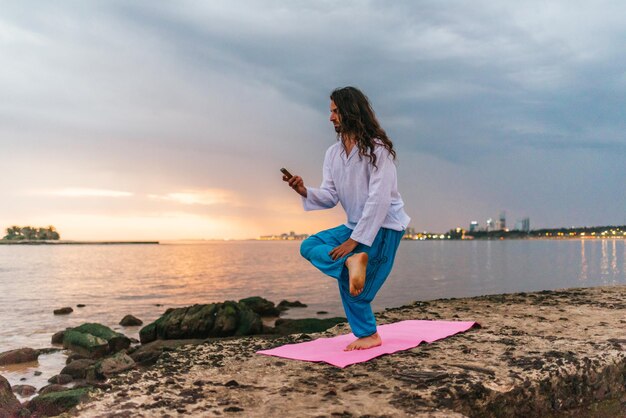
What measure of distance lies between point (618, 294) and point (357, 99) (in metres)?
7.16

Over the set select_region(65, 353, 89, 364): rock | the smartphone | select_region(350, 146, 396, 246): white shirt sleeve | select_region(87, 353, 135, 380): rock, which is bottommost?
select_region(65, 353, 89, 364): rock

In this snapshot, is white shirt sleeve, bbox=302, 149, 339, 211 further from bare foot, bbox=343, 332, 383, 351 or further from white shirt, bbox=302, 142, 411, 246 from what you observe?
bare foot, bbox=343, 332, 383, 351

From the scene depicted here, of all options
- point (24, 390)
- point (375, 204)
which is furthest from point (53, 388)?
point (375, 204)

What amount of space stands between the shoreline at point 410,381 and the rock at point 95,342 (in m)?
9.51

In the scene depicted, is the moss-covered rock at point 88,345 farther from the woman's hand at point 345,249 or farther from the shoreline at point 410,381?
the woman's hand at point 345,249

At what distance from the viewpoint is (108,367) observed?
35.7 ft

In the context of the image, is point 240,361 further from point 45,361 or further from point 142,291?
point 142,291

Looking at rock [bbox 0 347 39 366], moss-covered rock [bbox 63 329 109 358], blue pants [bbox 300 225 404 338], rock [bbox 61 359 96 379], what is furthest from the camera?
moss-covered rock [bbox 63 329 109 358]

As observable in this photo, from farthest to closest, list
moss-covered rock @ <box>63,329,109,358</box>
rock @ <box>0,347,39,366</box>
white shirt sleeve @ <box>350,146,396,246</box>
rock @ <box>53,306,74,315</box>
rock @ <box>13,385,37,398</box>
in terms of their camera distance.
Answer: rock @ <box>53,306,74,315</box> < moss-covered rock @ <box>63,329,109,358</box> < rock @ <box>0,347,39,366</box> < rock @ <box>13,385,37,398</box> < white shirt sleeve @ <box>350,146,396,246</box>

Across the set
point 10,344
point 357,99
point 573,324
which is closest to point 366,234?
point 357,99

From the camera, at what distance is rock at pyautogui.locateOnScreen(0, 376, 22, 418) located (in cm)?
759

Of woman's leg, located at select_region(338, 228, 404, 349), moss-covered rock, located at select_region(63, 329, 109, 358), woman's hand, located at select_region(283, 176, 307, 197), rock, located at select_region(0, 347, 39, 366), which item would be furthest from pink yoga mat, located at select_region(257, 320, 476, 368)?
rock, located at select_region(0, 347, 39, 366)

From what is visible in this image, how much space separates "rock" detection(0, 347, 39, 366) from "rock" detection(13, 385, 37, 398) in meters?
3.09

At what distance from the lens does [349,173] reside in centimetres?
525
